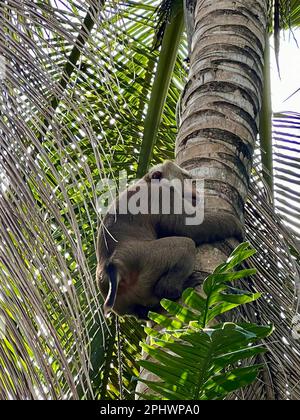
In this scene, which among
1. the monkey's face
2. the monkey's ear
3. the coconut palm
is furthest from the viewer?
the monkey's ear

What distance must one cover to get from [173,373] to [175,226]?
197cm

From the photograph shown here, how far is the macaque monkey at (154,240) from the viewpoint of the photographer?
133 inches

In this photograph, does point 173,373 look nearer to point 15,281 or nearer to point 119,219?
point 15,281

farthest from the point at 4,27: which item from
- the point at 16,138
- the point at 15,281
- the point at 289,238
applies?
the point at 289,238

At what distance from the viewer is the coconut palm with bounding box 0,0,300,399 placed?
1904 millimetres

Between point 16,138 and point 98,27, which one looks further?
point 98,27

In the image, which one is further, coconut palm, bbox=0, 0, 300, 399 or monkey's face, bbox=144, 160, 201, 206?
monkey's face, bbox=144, 160, 201, 206

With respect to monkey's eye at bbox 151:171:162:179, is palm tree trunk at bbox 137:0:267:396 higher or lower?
higher

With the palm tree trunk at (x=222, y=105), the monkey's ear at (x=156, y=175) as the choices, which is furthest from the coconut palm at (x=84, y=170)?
the monkey's ear at (x=156, y=175)

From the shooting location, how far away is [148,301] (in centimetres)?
375

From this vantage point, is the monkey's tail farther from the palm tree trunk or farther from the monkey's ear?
the monkey's ear

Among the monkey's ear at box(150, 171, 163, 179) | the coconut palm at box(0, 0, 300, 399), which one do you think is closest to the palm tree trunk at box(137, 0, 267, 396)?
the coconut palm at box(0, 0, 300, 399)

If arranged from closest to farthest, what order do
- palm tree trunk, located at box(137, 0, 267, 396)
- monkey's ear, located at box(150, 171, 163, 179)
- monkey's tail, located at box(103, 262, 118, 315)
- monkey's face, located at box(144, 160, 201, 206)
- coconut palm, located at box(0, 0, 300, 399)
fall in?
coconut palm, located at box(0, 0, 300, 399) → palm tree trunk, located at box(137, 0, 267, 396) → monkey's tail, located at box(103, 262, 118, 315) → monkey's face, located at box(144, 160, 201, 206) → monkey's ear, located at box(150, 171, 163, 179)

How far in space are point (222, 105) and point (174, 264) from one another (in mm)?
752
